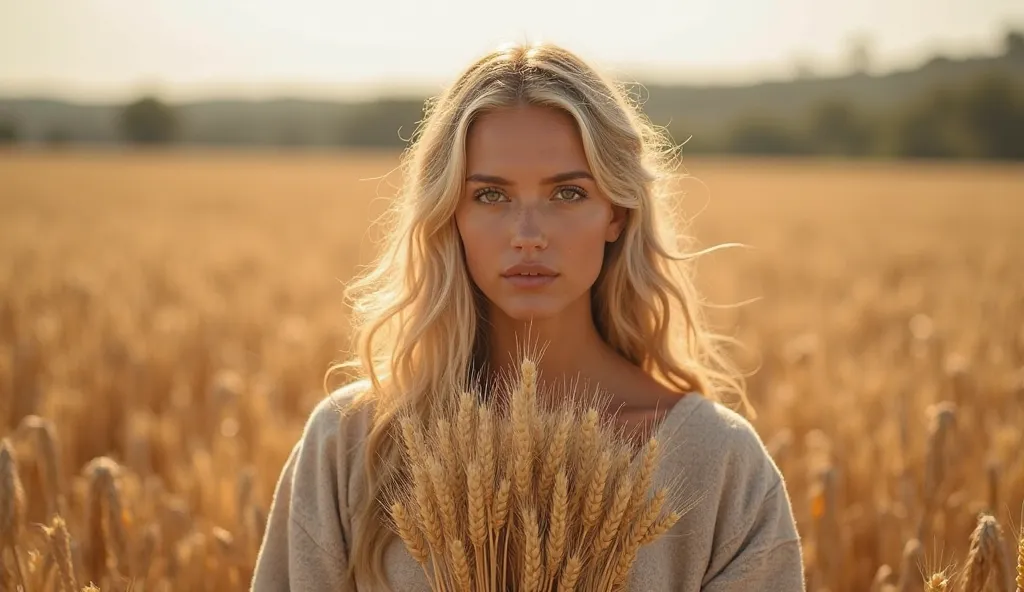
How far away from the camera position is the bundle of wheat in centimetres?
125

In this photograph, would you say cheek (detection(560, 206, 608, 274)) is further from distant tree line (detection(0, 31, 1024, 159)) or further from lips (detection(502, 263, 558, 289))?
distant tree line (detection(0, 31, 1024, 159))

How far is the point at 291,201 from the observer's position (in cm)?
1953

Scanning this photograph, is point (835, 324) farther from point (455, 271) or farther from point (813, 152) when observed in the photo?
point (813, 152)

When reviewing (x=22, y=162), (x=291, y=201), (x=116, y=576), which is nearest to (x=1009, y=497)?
(x=116, y=576)

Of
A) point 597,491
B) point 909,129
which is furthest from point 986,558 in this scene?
point 909,129

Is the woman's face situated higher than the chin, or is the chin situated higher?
the woman's face

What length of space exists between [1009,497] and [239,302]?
5.02 m

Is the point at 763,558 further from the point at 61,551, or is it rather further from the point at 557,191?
the point at 61,551

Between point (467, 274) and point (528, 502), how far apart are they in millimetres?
765

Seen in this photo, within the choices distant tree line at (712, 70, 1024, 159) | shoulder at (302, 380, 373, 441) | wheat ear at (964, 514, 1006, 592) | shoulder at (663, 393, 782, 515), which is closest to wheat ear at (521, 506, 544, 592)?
shoulder at (663, 393, 782, 515)

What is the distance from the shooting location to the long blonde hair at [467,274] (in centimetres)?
184

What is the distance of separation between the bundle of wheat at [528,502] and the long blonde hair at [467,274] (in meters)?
0.38

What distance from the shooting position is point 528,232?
1744 mm

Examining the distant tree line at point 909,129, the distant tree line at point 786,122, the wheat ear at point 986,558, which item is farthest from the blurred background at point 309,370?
the distant tree line at point 909,129
